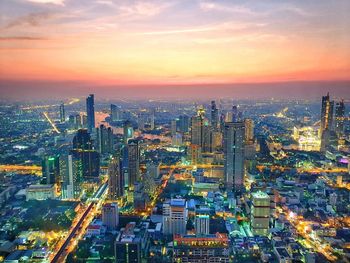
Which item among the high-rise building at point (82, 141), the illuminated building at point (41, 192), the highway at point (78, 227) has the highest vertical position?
the high-rise building at point (82, 141)

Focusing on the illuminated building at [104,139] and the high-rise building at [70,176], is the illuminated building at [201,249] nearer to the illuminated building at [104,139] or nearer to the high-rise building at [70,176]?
the high-rise building at [70,176]

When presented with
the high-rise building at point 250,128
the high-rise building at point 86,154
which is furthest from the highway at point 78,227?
the high-rise building at point 250,128

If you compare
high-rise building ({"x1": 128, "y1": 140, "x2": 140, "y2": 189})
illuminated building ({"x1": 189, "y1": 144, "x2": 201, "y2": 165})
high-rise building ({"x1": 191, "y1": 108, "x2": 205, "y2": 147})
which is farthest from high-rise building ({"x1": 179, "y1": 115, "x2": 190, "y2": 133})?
high-rise building ({"x1": 128, "y1": 140, "x2": 140, "y2": 189})

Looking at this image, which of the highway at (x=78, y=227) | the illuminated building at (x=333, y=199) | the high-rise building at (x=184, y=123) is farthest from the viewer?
the high-rise building at (x=184, y=123)

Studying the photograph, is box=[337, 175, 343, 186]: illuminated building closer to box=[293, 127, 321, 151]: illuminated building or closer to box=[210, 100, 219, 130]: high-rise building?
box=[293, 127, 321, 151]: illuminated building

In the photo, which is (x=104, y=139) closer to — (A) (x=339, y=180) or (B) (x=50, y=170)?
(B) (x=50, y=170)

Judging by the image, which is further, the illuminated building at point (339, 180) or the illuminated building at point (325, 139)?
the illuminated building at point (325, 139)
